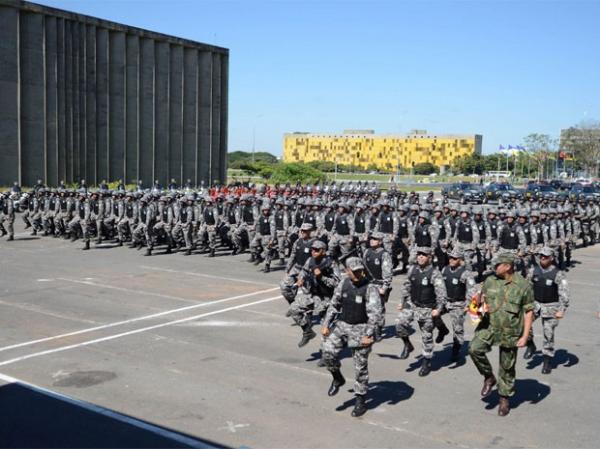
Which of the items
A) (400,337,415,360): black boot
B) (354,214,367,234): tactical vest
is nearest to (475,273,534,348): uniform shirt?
(400,337,415,360): black boot

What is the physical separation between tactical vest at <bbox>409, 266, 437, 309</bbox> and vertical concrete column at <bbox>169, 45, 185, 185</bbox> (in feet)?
147

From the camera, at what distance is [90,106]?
45.6 metres

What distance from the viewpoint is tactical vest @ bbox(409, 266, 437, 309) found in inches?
376

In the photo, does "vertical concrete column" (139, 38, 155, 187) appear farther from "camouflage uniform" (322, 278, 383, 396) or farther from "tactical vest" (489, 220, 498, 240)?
"camouflage uniform" (322, 278, 383, 396)

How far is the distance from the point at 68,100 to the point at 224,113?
625 inches

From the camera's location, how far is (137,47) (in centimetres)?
4828

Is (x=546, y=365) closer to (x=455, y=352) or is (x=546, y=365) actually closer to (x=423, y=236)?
(x=455, y=352)

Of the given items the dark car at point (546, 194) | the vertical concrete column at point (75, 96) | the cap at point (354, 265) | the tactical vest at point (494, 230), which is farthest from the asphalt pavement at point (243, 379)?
the vertical concrete column at point (75, 96)

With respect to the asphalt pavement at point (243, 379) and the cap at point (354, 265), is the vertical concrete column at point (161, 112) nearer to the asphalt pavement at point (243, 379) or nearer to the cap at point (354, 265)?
the asphalt pavement at point (243, 379)

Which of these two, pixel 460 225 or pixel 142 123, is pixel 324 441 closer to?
pixel 460 225

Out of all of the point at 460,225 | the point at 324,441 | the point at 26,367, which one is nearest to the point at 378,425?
the point at 324,441

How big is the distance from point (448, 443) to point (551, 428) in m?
1.34

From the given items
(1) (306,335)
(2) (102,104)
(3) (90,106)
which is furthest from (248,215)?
(2) (102,104)

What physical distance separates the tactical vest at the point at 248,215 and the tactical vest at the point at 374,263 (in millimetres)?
9088
